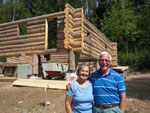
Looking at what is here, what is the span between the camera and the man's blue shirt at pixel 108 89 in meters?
2.68

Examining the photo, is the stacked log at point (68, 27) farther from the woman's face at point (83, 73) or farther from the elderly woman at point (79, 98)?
the elderly woman at point (79, 98)

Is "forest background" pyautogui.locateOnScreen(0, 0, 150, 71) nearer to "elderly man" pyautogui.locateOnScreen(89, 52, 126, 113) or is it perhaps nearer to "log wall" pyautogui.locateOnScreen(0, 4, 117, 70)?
"log wall" pyautogui.locateOnScreen(0, 4, 117, 70)

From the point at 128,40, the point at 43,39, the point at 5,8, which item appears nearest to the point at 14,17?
the point at 5,8

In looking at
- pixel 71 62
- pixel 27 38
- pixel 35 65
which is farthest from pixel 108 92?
pixel 27 38

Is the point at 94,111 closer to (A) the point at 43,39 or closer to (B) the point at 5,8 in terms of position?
(A) the point at 43,39

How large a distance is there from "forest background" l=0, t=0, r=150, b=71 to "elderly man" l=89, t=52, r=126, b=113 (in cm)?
2024

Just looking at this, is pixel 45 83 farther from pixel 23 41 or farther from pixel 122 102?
pixel 122 102

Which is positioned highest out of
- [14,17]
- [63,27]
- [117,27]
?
[14,17]

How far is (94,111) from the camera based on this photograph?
2.73m

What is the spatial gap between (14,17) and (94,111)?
3825cm

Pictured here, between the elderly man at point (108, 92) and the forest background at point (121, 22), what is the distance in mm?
20243

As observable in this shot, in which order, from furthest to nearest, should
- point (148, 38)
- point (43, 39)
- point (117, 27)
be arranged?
point (117, 27), point (148, 38), point (43, 39)

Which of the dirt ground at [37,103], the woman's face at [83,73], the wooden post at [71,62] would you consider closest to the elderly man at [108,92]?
the woman's face at [83,73]

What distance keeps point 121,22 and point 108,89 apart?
1145 inches
